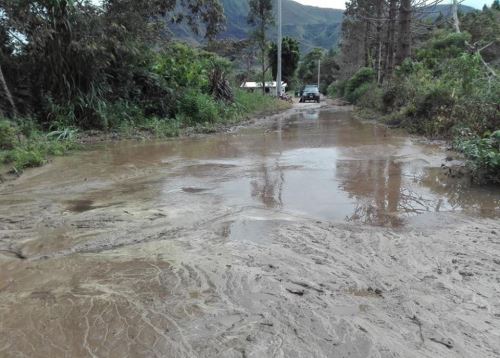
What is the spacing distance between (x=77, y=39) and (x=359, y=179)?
8434mm

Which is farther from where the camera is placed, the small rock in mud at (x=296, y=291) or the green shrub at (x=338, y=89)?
the green shrub at (x=338, y=89)

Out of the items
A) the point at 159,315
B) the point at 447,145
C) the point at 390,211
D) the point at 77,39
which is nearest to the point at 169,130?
the point at 77,39

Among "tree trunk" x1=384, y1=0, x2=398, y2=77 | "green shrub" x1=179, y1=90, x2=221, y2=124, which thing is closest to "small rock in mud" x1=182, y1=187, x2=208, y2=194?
"green shrub" x1=179, y1=90, x2=221, y2=124

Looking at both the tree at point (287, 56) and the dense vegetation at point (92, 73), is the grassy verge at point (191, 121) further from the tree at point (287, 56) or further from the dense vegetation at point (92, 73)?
the tree at point (287, 56)

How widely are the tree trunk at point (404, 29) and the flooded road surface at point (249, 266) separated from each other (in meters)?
11.5

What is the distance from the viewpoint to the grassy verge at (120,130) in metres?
8.27

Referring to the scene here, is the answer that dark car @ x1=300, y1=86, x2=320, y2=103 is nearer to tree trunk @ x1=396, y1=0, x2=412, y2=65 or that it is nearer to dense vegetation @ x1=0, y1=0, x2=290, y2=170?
tree trunk @ x1=396, y1=0, x2=412, y2=65

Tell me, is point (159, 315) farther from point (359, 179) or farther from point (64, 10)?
point (64, 10)

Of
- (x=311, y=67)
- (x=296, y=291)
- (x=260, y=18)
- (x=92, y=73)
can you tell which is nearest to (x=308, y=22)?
(x=311, y=67)

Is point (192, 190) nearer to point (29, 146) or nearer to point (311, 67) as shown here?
point (29, 146)

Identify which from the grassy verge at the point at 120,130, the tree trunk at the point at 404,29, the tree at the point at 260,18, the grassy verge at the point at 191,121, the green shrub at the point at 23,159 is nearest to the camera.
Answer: the green shrub at the point at 23,159

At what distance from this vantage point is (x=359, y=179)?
7.25 meters

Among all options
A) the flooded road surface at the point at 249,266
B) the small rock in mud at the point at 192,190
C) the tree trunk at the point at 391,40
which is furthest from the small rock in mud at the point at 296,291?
the tree trunk at the point at 391,40

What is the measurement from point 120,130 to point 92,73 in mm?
1740
